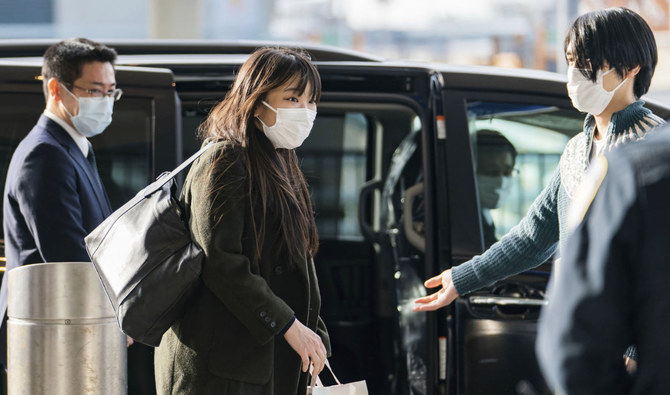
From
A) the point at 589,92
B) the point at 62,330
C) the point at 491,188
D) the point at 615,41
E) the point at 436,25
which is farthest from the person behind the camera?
the point at 436,25

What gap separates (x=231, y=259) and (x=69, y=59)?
135 cm

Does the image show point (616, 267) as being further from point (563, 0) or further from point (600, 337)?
point (563, 0)

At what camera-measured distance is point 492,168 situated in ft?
10.5

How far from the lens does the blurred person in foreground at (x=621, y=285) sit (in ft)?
3.39

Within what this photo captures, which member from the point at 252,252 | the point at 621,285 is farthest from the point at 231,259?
the point at 621,285

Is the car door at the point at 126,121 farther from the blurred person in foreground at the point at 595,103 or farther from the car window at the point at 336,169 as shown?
the car window at the point at 336,169

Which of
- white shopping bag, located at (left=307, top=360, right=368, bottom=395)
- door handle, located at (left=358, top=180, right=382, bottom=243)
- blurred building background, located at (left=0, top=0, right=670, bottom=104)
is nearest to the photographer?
white shopping bag, located at (left=307, top=360, right=368, bottom=395)

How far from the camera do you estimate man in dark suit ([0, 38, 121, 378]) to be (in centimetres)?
262

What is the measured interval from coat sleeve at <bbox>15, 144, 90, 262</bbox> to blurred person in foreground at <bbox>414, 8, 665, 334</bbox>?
1311 mm

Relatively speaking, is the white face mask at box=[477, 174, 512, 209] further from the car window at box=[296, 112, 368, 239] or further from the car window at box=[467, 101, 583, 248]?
the car window at box=[296, 112, 368, 239]

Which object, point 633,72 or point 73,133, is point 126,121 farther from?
point 633,72

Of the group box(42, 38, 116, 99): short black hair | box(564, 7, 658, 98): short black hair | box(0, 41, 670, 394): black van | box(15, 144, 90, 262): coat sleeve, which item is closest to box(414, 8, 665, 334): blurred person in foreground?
box(564, 7, 658, 98): short black hair

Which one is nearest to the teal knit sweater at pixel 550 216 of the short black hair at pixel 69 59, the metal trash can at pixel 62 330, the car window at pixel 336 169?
the metal trash can at pixel 62 330

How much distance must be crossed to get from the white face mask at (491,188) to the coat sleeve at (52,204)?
142 centimetres
